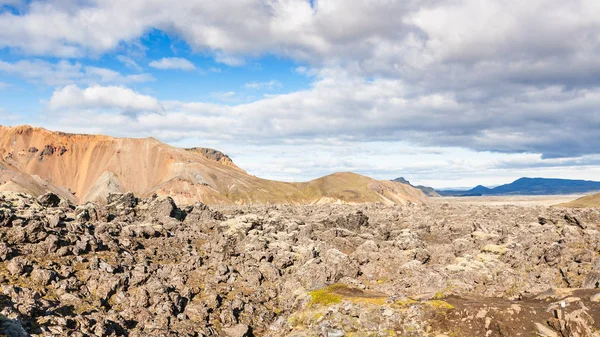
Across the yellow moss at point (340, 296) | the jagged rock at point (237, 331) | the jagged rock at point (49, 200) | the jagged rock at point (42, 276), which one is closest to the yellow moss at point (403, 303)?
the yellow moss at point (340, 296)

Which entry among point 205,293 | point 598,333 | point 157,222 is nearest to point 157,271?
point 205,293

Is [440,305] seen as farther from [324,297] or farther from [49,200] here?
[49,200]

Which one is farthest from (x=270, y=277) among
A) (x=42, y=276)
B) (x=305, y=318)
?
(x=42, y=276)

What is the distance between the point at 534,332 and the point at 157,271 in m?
31.6

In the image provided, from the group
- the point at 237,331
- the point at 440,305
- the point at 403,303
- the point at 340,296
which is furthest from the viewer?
the point at 340,296

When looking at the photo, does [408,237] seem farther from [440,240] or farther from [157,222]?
[157,222]

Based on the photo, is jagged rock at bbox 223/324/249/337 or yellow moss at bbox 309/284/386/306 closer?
yellow moss at bbox 309/284/386/306

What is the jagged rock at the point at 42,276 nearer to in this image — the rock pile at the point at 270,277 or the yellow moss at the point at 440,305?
the rock pile at the point at 270,277

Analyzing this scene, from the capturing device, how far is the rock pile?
28816mm

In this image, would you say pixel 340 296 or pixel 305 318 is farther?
pixel 340 296

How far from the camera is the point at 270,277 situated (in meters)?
43.6

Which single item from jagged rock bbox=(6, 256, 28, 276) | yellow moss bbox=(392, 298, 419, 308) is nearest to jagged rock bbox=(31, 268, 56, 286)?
jagged rock bbox=(6, 256, 28, 276)

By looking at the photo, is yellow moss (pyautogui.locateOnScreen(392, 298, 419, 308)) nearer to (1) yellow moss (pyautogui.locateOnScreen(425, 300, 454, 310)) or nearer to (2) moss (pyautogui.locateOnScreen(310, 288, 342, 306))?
(1) yellow moss (pyautogui.locateOnScreen(425, 300, 454, 310))

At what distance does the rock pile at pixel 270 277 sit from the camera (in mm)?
28816
